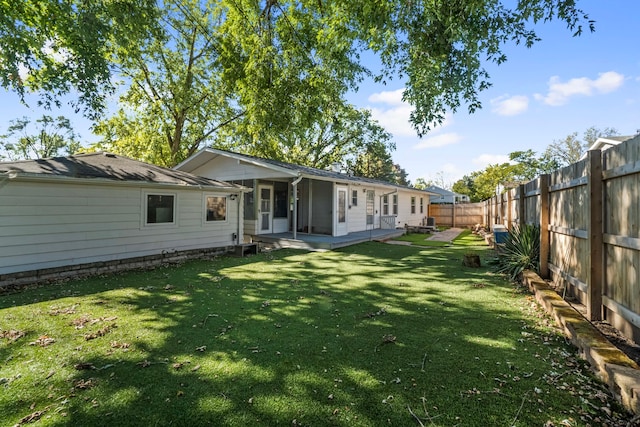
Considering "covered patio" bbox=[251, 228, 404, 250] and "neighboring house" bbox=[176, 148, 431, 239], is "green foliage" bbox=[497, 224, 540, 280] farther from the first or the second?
"neighboring house" bbox=[176, 148, 431, 239]

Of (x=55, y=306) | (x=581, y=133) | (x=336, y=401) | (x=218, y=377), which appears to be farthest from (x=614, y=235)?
(x=581, y=133)

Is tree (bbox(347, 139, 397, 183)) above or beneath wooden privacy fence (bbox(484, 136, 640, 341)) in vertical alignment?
above

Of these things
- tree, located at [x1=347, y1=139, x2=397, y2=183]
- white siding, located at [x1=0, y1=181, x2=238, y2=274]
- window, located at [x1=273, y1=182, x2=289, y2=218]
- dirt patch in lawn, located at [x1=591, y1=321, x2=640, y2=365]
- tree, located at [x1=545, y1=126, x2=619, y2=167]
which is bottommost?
dirt patch in lawn, located at [x1=591, y1=321, x2=640, y2=365]

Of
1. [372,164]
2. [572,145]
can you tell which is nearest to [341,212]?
[372,164]

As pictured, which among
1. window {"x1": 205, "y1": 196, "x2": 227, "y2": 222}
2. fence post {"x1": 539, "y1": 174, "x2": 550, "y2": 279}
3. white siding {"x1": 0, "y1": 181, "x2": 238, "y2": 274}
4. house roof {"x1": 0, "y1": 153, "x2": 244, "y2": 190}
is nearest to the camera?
fence post {"x1": 539, "y1": 174, "x2": 550, "y2": 279}

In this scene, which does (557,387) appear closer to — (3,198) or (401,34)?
(401,34)

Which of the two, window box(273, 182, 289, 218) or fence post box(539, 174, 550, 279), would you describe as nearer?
fence post box(539, 174, 550, 279)

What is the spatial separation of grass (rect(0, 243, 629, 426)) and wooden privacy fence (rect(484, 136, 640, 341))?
25.9 inches

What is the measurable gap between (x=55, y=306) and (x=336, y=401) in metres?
5.03

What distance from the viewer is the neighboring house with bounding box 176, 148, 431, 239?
13.4m

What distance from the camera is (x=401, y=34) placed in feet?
22.0

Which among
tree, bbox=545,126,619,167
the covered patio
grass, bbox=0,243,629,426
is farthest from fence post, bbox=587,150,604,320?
tree, bbox=545,126,619,167

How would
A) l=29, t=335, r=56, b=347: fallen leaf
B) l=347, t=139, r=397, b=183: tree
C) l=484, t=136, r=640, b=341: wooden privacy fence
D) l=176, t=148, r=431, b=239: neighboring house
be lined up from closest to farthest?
l=484, t=136, r=640, b=341: wooden privacy fence
l=29, t=335, r=56, b=347: fallen leaf
l=176, t=148, r=431, b=239: neighboring house
l=347, t=139, r=397, b=183: tree

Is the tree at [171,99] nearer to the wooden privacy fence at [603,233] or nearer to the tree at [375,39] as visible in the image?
the tree at [375,39]
